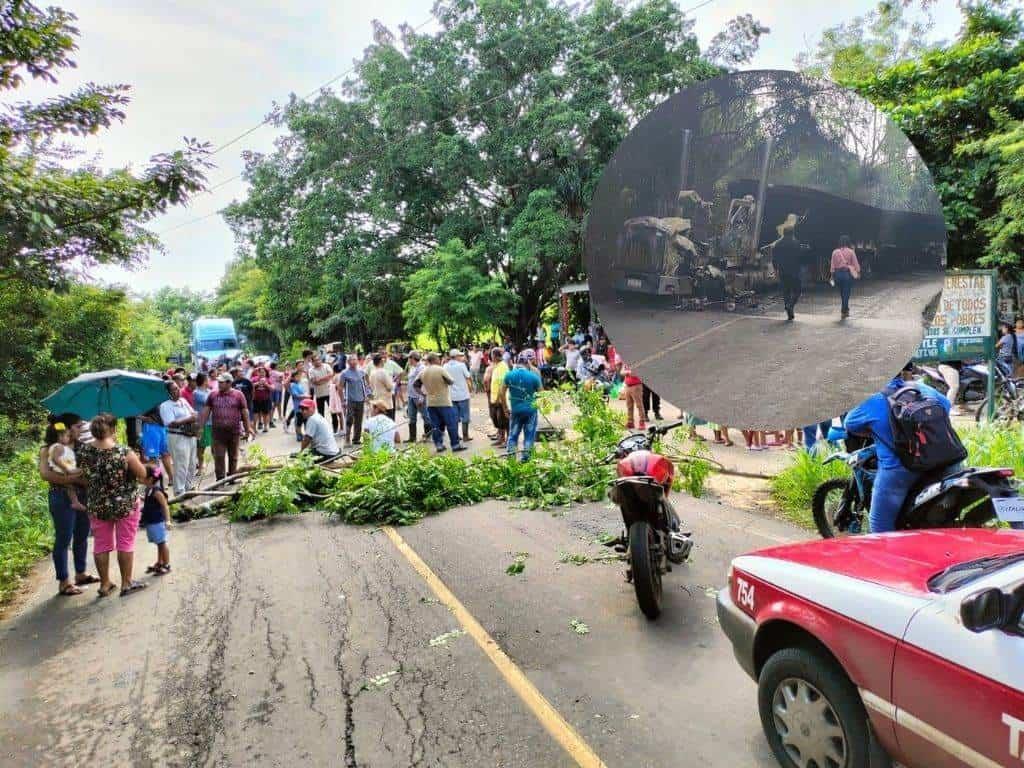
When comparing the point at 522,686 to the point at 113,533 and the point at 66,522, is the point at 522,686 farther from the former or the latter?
the point at 66,522

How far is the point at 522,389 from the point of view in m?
10.2

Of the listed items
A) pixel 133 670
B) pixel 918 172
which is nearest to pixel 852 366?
pixel 918 172

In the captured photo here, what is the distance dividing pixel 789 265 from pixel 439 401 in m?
8.65

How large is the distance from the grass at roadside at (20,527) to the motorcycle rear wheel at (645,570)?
5.29m

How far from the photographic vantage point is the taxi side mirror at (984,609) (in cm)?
203

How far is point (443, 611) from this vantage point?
16.2 feet

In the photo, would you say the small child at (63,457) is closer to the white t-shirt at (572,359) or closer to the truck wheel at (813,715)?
the truck wheel at (813,715)

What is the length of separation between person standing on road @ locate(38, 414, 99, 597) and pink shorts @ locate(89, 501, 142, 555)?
0.29 metres

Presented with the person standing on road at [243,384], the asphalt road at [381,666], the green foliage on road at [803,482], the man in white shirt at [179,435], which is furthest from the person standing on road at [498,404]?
the asphalt road at [381,666]

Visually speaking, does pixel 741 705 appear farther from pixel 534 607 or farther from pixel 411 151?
pixel 411 151

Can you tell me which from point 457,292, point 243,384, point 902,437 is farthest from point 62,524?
point 457,292

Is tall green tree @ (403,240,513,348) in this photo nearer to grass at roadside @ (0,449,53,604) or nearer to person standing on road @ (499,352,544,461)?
person standing on road @ (499,352,544,461)

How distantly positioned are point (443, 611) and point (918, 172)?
391 centimetres

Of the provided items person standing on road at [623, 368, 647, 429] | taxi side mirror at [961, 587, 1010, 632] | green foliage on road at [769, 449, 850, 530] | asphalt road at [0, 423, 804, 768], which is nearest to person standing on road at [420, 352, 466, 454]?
person standing on road at [623, 368, 647, 429]
